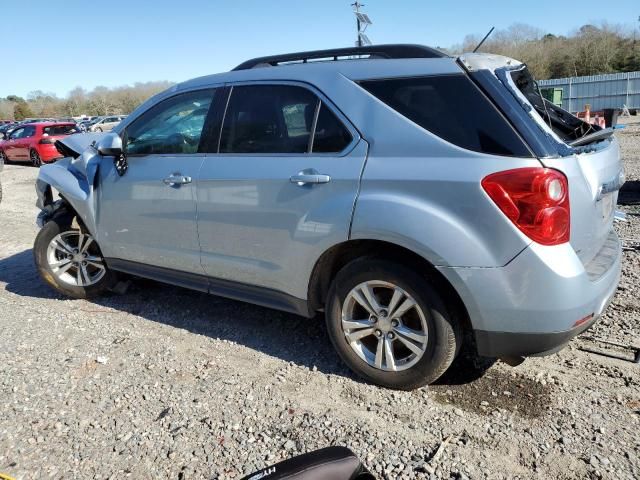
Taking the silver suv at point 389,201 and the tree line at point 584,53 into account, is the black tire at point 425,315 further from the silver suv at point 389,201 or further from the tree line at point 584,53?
the tree line at point 584,53

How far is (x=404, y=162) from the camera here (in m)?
2.80

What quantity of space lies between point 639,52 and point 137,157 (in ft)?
173

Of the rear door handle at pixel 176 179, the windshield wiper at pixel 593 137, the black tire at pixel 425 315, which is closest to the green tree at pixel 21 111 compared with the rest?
the rear door handle at pixel 176 179

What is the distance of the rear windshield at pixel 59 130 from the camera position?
18.1 meters

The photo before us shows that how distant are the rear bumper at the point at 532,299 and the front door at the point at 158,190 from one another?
1967 mm

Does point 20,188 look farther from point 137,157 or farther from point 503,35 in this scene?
point 503,35

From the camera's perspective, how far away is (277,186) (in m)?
3.22

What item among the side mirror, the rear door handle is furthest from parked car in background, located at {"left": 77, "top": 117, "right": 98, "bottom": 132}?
the rear door handle

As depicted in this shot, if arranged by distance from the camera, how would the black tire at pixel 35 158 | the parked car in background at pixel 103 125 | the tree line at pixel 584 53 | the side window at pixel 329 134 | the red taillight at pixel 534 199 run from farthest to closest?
the tree line at pixel 584 53 → the parked car in background at pixel 103 125 → the black tire at pixel 35 158 → the side window at pixel 329 134 → the red taillight at pixel 534 199

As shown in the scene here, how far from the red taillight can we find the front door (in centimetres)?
206

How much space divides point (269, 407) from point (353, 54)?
220 cm

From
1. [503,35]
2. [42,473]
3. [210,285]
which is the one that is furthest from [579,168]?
[503,35]

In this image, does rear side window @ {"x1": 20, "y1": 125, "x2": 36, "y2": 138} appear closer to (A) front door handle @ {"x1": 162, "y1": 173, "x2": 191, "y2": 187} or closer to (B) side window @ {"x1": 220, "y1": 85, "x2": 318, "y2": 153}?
(A) front door handle @ {"x1": 162, "y1": 173, "x2": 191, "y2": 187}

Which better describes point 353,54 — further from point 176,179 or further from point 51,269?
point 51,269
